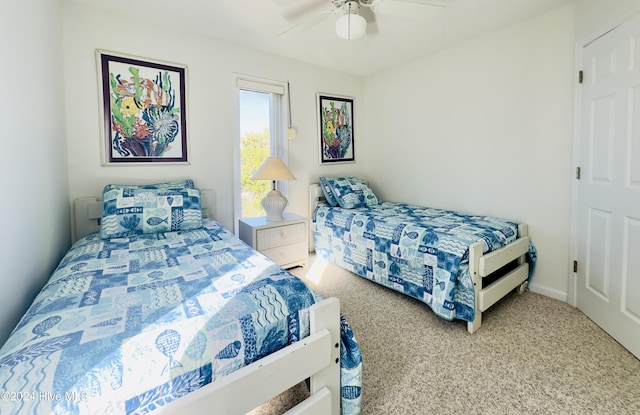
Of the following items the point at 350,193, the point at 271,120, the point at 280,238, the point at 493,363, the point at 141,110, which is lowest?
the point at 493,363

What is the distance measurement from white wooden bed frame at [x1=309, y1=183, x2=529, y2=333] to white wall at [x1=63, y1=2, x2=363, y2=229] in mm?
2020

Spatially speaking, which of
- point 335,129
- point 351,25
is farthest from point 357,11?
point 335,129

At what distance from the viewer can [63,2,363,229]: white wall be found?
2.24 meters

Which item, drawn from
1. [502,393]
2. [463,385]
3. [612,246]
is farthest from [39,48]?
[612,246]

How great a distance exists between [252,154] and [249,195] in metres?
0.43

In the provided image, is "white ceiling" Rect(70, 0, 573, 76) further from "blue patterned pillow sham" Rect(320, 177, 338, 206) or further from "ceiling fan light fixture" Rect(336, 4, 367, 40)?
"blue patterned pillow sham" Rect(320, 177, 338, 206)

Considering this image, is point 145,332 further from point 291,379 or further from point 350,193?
point 350,193

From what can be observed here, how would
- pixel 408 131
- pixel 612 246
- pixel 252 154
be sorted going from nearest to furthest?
pixel 612 246 < pixel 252 154 < pixel 408 131

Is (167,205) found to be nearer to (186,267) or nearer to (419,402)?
(186,267)

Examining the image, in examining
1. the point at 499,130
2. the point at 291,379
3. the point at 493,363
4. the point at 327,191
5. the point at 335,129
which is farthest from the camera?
the point at 335,129

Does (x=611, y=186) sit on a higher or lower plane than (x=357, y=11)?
lower

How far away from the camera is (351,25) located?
1.96 m

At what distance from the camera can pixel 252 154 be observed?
317cm

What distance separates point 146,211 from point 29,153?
72cm
